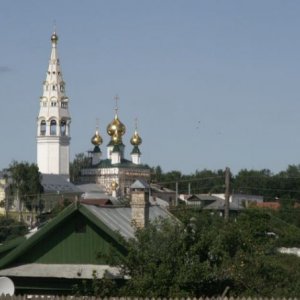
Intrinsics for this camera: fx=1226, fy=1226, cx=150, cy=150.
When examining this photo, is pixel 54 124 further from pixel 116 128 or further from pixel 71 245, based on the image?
pixel 71 245

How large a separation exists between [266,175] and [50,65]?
1627 inches

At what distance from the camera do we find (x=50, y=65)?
538 feet

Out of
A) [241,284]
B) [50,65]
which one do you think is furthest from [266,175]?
[241,284]

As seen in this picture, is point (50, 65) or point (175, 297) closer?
point (175, 297)

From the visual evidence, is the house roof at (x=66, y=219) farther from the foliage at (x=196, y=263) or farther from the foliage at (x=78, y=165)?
the foliage at (x=78, y=165)

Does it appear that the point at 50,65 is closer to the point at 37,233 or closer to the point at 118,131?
the point at 118,131

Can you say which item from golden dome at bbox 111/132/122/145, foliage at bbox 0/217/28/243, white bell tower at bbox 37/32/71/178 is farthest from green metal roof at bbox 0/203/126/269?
golden dome at bbox 111/132/122/145

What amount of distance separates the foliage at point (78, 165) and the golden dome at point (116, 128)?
356 inches

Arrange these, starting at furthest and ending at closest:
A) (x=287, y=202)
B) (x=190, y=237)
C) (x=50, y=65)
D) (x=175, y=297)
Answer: (x=50, y=65) → (x=287, y=202) → (x=190, y=237) → (x=175, y=297)

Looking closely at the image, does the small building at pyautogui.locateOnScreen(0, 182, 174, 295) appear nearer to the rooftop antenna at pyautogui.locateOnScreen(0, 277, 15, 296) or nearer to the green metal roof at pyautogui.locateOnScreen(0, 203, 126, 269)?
the green metal roof at pyautogui.locateOnScreen(0, 203, 126, 269)

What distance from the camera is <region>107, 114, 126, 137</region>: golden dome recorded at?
17138 centimetres

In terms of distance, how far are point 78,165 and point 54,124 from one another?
19.6 m

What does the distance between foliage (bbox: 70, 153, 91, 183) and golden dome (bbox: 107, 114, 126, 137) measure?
903 cm

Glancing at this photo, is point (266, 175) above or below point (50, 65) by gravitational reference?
below
